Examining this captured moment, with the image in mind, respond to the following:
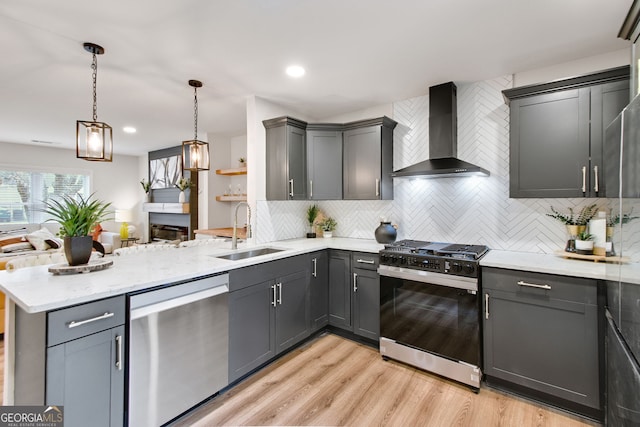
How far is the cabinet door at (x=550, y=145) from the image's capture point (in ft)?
7.16

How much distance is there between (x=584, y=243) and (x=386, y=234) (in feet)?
5.19

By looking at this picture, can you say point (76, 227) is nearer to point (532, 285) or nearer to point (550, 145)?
point (532, 285)

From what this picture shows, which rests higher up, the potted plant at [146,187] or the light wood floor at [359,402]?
the potted plant at [146,187]

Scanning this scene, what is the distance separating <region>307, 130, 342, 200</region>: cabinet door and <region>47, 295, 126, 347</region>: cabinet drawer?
2301mm

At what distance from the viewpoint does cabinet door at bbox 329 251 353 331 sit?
3037 millimetres

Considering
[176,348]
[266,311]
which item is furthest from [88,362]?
[266,311]

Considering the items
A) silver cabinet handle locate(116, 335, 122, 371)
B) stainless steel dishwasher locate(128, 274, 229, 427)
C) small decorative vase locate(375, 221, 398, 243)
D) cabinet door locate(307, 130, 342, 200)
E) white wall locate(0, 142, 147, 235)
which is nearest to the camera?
silver cabinet handle locate(116, 335, 122, 371)

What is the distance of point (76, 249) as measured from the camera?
1.84 meters

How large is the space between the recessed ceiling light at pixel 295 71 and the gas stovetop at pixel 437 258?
181 cm

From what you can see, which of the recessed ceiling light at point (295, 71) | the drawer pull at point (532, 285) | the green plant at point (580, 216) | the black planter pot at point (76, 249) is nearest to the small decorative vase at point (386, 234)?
the drawer pull at point (532, 285)

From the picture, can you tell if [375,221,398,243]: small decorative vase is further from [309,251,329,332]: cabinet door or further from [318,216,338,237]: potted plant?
[318,216,338,237]: potted plant

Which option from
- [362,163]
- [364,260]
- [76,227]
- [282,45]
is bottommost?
[364,260]

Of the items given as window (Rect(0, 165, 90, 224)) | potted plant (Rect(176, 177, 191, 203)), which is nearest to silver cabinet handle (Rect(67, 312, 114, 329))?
potted plant (Rect(176, 177, 191, 203))

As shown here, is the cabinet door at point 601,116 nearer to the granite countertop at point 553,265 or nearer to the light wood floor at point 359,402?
the granite countertop at point 553,265
